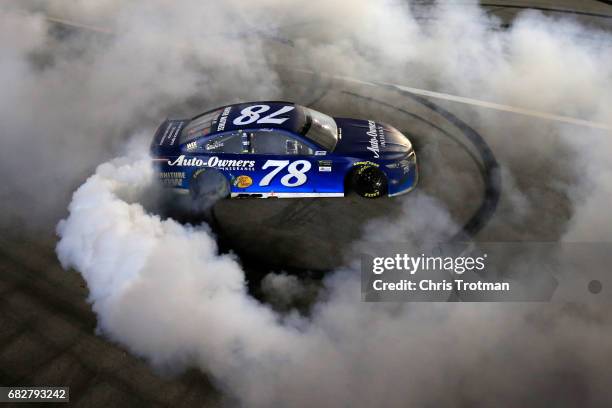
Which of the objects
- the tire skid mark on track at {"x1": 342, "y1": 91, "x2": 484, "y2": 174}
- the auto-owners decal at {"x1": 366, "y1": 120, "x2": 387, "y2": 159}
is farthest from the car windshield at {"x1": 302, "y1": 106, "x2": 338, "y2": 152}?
the tire skid mark on track at {"x1": 342, "y1": 91, "x2": 484, "y2": 174}

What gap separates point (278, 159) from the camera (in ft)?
25.2

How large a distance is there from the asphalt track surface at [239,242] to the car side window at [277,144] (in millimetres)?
840

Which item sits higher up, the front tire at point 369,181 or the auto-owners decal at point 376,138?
the auto-owners decal at point 376,138

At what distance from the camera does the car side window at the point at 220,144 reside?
7689 mm

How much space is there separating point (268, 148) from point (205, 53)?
581cm

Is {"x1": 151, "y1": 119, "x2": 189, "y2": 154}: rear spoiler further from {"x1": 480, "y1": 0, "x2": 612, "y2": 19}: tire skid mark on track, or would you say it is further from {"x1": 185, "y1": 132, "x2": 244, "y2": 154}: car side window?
{"x1": 480, "y1": 0, "x2": 612, "y2": 19}: tire skid mark on track

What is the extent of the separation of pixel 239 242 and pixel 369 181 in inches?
80.2

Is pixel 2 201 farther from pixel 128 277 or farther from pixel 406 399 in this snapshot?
pixel 406 399

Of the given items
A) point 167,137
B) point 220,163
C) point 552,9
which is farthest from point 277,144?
point 552,9

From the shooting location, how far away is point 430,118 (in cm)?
1031

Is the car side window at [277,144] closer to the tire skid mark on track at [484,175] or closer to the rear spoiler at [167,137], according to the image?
the rear spoiler at [167,137]

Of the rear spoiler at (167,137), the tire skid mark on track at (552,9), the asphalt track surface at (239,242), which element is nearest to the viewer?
the asphalt track surface at (239,242)

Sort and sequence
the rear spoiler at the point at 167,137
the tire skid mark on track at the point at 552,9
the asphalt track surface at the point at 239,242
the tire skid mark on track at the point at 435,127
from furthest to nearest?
1. the tire skid mark on track at the point at 552,9
2. the tire skid mark on track at the point at 435,127
3. the rear spoiler at the point at 167,137
4. the asphalt track surface at the point at 239,242

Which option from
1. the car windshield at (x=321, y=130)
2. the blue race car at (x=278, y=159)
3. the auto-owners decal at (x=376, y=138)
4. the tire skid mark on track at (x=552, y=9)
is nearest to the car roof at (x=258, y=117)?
the blue race car at (x=278, y=159)
